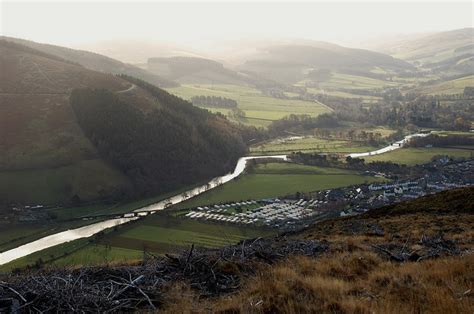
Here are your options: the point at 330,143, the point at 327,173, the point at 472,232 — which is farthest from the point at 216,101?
the point at 472,232

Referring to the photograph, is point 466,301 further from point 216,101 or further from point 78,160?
point 216,101

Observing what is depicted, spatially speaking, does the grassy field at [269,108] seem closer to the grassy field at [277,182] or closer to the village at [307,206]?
the grassy field at [277,182]

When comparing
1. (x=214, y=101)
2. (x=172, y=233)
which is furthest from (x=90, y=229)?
(x=214, y=101)

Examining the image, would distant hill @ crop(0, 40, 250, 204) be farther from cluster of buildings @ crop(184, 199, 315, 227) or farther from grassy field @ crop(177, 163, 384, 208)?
cluster of buildings @ crop(184, 199, 315, 227)

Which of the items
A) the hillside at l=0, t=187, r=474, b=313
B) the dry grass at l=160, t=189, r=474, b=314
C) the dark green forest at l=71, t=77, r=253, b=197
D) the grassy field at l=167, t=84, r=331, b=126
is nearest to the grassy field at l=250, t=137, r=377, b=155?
the dark green forest at l=71, t=77, r=253, b=197

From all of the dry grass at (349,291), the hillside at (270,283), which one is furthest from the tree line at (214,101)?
the dry grass at (349,291)
